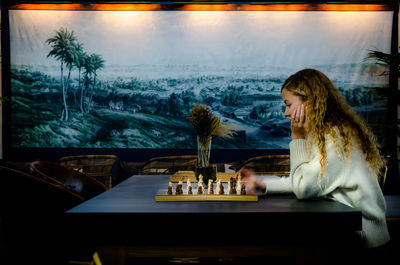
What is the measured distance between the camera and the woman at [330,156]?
1.35 m

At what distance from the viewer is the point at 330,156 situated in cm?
137

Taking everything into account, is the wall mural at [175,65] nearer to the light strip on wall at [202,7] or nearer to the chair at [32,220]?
the light strip on wall at [202,7]

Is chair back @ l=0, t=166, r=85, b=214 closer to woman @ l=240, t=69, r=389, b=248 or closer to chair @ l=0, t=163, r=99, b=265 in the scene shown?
chair @ l=0, t=163, r=99, b=265

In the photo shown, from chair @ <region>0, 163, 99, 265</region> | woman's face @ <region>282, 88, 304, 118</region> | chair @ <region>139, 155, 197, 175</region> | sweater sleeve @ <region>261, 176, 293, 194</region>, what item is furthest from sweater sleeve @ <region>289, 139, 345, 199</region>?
chair @ <region>139, 155, 197, 175</region>

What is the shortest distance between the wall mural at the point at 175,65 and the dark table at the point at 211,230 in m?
3.73

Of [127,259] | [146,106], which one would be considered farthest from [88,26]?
[127,259]

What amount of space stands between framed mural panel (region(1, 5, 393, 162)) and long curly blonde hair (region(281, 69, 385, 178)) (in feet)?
11.0

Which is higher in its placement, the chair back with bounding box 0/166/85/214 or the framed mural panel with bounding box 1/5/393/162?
the framed mural panel with bounding box 1/5/393/162

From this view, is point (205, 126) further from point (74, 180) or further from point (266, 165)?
point (266, 165)

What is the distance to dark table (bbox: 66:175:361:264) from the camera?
1162 mm

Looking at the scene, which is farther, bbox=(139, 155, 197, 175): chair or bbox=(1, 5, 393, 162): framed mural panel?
bbox=(1, 5, 393, 162): framed mural panel

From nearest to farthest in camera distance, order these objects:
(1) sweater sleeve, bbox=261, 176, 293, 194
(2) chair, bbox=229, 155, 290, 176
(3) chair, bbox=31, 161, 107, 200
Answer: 1. (1) sweater sleeve, bbox=261, 176, 293, 194
2. (3) chair, bbox=31, 161, 107, 200
3. (2) chair, bbox=229, 155, 290, 176

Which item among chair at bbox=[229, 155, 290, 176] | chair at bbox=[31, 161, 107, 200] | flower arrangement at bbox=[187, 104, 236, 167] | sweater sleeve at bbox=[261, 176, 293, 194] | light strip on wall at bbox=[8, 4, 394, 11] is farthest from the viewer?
light strip on wall at bbox=[8, 4, 394, 11]

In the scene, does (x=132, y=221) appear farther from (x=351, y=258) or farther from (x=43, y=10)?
(x=43, y=10)
